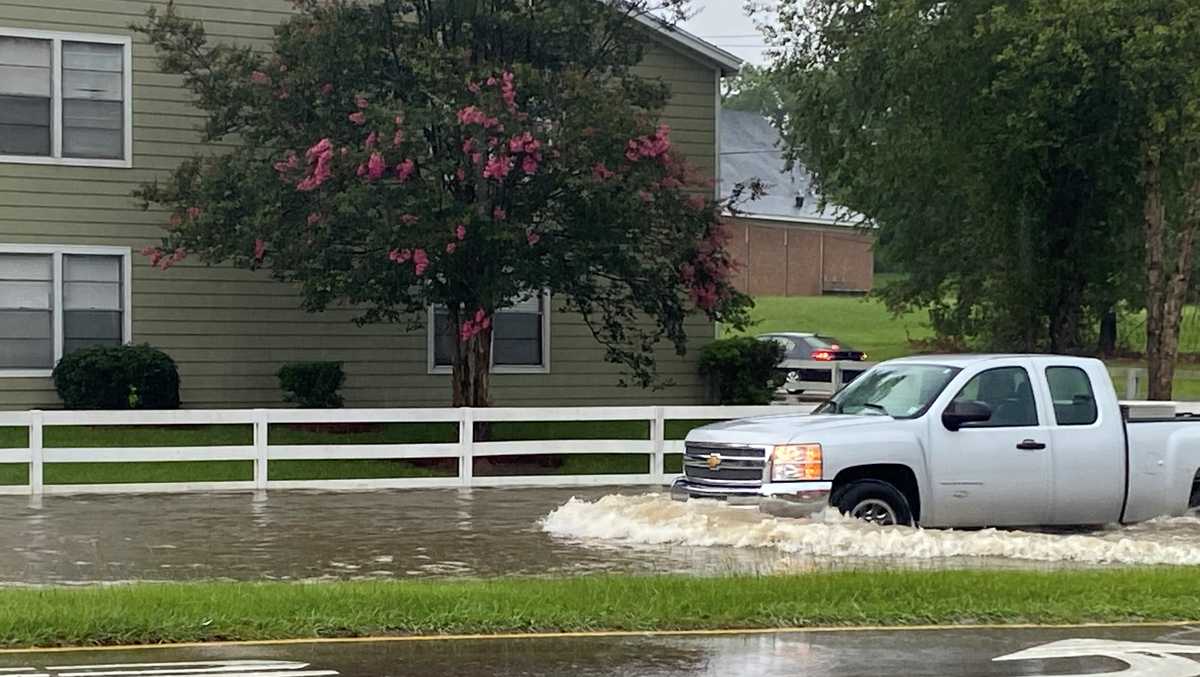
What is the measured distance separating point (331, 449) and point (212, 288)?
757 centimetres

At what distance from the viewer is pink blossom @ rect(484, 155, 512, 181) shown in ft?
69.7

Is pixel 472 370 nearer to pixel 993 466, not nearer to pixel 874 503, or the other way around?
pixel 874 503

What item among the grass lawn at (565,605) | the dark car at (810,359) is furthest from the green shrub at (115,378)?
the dark car at (810,359)

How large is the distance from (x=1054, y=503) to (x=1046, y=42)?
37.9ft

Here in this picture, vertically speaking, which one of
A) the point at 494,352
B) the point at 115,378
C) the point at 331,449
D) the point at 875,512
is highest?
the point at 494,352

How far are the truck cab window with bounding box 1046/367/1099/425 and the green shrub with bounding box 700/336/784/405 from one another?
13.8 metres

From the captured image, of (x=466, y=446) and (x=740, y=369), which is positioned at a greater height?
(x=740, y=369)

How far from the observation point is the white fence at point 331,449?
760 inches

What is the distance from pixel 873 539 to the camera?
14.4 meters

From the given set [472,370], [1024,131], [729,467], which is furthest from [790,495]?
[1024,131]

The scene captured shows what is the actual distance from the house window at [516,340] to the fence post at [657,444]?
7.72 meters

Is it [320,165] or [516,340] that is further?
[516,340]

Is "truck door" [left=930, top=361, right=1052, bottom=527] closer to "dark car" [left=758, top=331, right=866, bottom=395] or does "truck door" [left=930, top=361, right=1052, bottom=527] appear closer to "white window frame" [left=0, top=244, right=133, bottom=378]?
"white window frame" [left=0, top=244, right=133, bottom=378]

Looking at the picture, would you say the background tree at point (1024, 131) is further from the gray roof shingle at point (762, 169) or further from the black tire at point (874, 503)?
the gray roof shingle at point (762, 169)
